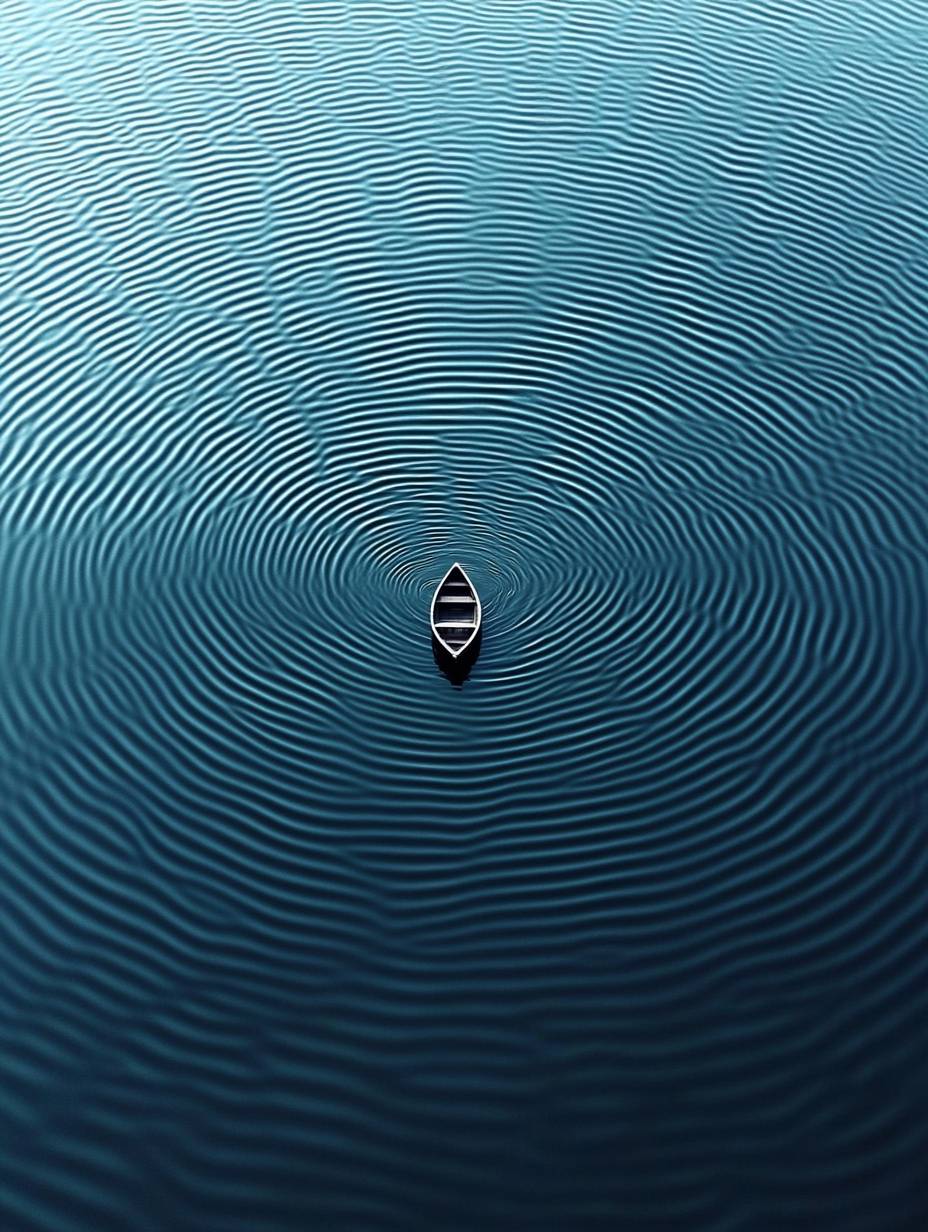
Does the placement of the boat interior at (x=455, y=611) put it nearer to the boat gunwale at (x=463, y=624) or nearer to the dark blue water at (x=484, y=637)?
the boat gunwale at (x=463, y=624)

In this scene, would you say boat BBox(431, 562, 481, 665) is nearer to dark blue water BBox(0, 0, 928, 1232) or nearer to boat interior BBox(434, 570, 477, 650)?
boat interior BBox(434, 570, 477, 650)

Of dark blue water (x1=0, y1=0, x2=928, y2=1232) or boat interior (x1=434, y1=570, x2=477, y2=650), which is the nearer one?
dark blue water (x1=0, y1=0, x2=928, y2=1232)

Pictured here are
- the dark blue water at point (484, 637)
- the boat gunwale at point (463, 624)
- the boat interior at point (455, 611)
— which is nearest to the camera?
the dark blue water at point (484, 637)

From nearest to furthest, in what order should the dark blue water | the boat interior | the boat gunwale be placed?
the dark blue water, the boat gunwale, the boat interior

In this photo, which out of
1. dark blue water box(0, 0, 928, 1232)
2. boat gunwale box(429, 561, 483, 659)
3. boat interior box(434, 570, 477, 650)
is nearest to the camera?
dark blue water box(0, 0, 928, 1232)

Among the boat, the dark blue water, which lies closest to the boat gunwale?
the boat

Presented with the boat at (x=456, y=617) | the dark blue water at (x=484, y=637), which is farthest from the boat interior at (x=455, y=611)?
the dark blue water at (x=484, y=637)
